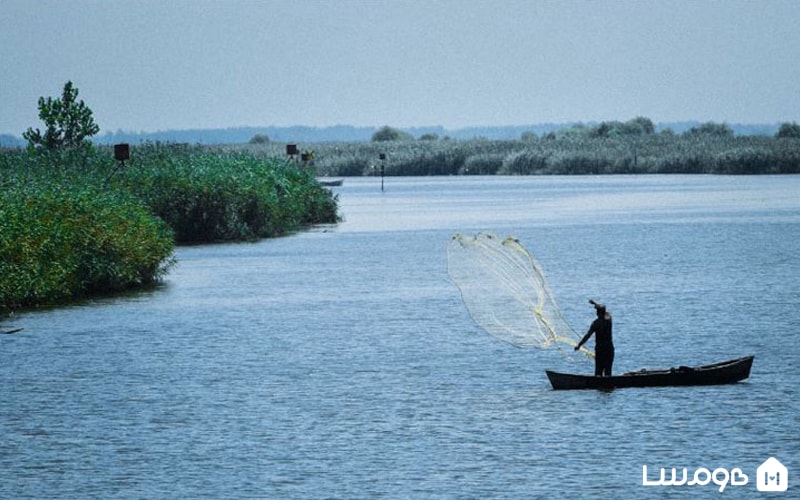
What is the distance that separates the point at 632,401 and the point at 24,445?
9204mm

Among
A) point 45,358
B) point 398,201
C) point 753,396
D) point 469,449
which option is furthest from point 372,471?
point 398,201

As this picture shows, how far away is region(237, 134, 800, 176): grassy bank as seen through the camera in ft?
518

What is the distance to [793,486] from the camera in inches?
754

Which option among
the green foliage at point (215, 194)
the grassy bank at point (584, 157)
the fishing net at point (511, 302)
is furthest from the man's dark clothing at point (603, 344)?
the grassy bank at point (584, 157)

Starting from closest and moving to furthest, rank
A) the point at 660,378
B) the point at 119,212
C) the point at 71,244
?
the point at 660,378, the point at 71,244, the point at 119,212

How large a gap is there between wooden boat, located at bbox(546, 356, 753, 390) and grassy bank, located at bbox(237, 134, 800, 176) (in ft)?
424

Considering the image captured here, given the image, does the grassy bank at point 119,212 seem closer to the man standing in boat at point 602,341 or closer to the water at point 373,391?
the water at point 373,391

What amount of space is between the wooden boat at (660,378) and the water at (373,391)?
21cm

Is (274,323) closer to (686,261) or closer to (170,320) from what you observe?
(170,320)

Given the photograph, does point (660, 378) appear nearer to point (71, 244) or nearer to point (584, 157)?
point (71, 244)

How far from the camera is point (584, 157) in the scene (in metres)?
177

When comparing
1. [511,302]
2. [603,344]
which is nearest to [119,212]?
[511,302]

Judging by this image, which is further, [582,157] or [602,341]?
[582,157]

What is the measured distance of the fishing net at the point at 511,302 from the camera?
2644cm
